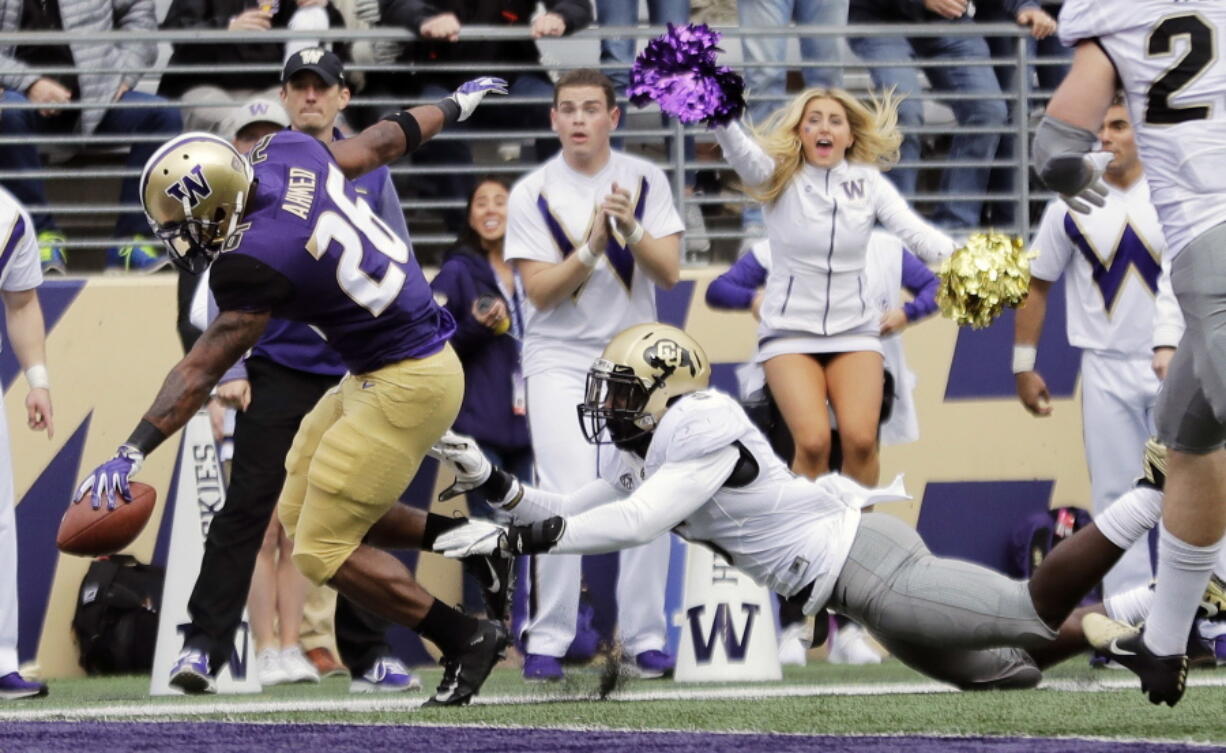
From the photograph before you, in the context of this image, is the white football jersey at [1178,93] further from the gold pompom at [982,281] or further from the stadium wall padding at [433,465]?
the stadium wall padding at [433,465]

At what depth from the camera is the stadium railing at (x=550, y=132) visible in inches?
337

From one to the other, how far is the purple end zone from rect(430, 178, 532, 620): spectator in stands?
9.89 feet

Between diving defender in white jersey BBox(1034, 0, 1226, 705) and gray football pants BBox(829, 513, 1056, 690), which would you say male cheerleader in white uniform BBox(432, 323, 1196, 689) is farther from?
diving defender in white jersey BBox(1034, 0, 1226, 705)

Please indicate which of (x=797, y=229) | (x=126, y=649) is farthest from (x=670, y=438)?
(x=126, y=649)

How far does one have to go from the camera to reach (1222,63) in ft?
15.8

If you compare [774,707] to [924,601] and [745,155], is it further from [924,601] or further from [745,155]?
[745,155]

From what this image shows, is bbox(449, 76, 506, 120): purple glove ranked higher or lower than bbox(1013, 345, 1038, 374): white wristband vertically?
higher

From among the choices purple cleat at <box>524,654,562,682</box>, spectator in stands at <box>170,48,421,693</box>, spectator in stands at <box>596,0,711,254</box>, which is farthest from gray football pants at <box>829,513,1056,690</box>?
spectator in stands at <box>596,0,711,254</box>

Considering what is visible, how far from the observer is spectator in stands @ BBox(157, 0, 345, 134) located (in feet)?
28.9

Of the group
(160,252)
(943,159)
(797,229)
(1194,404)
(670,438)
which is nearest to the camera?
(1194,404)

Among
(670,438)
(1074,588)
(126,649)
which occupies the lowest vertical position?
(126,649)

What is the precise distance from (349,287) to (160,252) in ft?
10.6

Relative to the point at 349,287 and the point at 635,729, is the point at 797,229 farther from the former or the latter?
the point at 635,729

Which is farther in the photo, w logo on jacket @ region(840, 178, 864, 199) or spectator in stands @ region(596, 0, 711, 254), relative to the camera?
spectator in stands @ region(596, 0, 711, 254)
